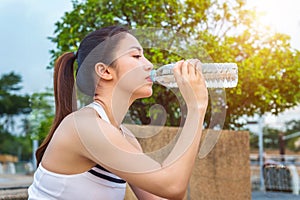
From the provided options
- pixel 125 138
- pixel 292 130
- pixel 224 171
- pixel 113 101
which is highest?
pixel 113 101

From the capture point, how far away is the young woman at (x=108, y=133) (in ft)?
4.60

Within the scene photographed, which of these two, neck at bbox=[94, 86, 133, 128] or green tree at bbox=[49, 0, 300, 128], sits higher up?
green tree at bbox=[49, 0, 300, 128]

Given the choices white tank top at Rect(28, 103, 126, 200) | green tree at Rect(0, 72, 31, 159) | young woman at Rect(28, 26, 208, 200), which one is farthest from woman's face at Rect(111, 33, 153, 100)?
green tree at Rect(0, 72, 31, 159)

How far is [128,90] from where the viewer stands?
64.1 inches

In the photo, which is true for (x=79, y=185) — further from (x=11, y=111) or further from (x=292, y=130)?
(x=11, y=111)

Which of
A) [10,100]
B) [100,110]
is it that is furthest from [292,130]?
[100,110]

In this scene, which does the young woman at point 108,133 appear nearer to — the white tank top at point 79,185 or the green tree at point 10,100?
the white tank top at point 79,185

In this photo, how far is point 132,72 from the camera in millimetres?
1608

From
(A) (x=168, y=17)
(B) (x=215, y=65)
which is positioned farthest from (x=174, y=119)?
(B) (x=215, y=65)

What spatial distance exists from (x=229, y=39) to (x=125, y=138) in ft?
20.2

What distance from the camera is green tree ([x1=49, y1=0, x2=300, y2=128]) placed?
7160 millimetres

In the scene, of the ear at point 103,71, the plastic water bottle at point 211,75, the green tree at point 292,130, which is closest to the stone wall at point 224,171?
the plastic water bottle at point 211,75

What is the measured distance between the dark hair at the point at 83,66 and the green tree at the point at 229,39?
16.3 ft

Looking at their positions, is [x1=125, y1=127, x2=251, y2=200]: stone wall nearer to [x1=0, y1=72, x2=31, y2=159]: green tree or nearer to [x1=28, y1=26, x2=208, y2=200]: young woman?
[x1=28, y1=26, x2=208, y2=200]: young woman
